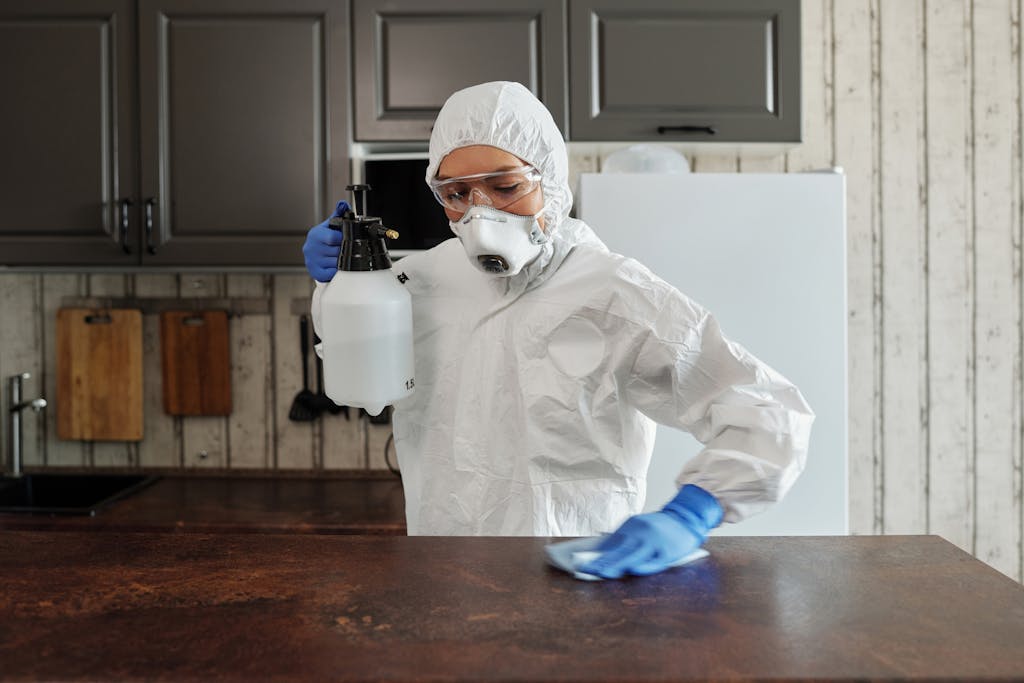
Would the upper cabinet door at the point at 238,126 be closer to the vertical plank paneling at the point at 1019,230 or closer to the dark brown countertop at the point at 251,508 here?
the dark brown countertop at the point at 251,508

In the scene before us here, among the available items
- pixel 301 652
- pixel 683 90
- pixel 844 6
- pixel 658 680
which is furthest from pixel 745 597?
pixel 844 6

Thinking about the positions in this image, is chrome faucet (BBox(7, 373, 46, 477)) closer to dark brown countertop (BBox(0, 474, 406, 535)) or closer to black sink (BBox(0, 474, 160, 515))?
black sink (BBox(0, 474, 160, 515))

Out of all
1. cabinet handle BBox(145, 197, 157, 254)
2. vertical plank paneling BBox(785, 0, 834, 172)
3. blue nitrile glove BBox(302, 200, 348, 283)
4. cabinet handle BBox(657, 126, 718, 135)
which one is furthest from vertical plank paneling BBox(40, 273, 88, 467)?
vertical plank paneling BBox(785, 0, 834, 172)

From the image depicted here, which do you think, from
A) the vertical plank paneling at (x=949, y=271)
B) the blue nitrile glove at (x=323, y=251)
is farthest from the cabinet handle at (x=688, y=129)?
the blue nitrile glove at (x=323, y=251)

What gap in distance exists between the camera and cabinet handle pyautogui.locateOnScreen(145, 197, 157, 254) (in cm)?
221

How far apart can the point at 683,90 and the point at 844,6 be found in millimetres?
758

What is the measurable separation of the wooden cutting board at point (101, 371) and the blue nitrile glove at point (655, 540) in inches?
80.5

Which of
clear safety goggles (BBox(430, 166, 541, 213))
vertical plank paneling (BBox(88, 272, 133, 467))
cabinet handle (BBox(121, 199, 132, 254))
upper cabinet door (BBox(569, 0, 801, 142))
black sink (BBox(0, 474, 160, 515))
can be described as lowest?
black sink (BBox(0, 474, 160, 515))

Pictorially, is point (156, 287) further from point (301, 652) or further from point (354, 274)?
point (301, 652)

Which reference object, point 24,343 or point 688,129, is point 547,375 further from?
point 24,343

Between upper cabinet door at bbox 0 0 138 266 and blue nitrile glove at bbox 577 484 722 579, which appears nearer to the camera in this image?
blue nitrile glove at bbox 577 484 722 579

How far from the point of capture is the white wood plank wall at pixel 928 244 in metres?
2.54

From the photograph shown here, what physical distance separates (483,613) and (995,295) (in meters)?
2.34

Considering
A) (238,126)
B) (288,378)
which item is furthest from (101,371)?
(238,126)
